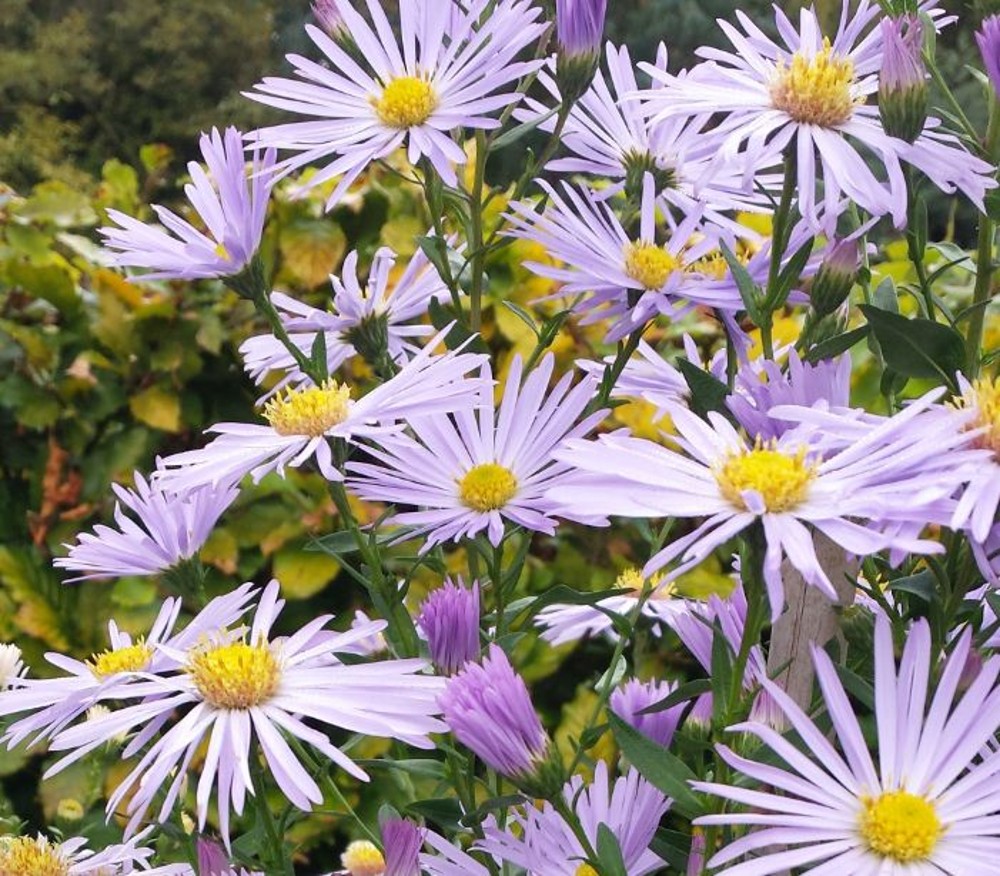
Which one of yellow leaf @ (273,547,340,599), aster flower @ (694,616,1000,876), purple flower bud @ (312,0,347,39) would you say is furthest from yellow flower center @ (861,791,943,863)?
yellow leaf @ (273,547,340,599)

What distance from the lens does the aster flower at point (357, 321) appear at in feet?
2.15

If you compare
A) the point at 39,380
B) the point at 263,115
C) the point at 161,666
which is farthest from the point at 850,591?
the point at 263,115

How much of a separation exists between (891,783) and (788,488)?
0.35ft

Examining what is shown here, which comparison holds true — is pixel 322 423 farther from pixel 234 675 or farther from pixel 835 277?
pixel 835 277

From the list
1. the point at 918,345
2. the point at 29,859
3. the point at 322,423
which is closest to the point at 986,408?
the point at 918,345

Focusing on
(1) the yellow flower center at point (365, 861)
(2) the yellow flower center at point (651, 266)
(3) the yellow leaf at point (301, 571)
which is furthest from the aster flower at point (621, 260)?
(3) the yellow leaf at point (301, 571)

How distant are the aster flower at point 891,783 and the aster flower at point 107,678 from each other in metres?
0.24

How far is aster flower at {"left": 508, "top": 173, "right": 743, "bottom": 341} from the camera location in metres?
0.59

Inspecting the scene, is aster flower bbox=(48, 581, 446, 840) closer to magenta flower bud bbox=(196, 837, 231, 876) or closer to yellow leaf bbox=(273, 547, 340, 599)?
magenta flower bud bbox=(196, 837, 231, 876)

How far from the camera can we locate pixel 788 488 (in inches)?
A: 16.1

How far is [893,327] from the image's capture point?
0.46 m

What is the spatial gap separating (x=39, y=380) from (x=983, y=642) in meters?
1.47

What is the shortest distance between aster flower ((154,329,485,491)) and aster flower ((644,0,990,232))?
0.14 meters

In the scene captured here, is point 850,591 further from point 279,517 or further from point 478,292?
point 279,517
